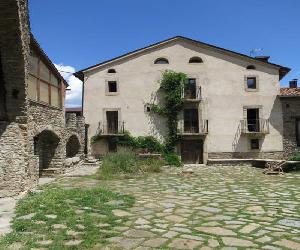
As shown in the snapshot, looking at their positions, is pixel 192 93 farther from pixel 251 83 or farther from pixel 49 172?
pixel 49 172

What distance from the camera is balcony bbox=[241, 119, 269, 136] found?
24.3m

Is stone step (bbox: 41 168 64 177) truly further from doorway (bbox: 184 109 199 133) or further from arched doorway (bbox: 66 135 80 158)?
doorway (bbox: 184 109 199 133)

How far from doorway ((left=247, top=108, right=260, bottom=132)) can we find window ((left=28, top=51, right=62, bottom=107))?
45.8 feet

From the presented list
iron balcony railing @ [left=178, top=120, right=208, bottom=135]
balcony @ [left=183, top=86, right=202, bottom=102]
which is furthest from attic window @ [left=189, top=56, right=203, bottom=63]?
iron balcony railing @ [left=178, top=120, right=208, bottom=135]

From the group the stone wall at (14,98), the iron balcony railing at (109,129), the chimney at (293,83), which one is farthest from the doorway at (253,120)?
the stone wall at (14,98)

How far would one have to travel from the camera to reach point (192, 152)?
24797mm

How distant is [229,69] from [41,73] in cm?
1463

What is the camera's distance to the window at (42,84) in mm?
13348

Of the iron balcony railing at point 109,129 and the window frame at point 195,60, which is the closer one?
the iron balcony railing at point 109,129

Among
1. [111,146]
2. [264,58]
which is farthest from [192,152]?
[264,58]

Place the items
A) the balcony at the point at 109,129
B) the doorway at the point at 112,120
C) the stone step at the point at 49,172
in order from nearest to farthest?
1. the stone step at the point at 49,172
2. the balcony at the point at 109,129
3. the doorway at the point at 112,120

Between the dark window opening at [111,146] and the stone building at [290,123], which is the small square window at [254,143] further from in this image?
the dark window opening at [111,146]

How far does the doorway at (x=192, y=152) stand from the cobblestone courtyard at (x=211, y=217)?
41.1 ft

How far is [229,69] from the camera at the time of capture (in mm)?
24922
